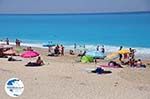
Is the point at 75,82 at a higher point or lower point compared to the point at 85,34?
lower

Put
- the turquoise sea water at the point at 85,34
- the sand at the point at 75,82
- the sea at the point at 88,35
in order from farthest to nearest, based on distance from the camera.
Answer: the turquoise sea water at the point at 85,34 → the sea at the point at 88,35 → the sand at the point at 75,82

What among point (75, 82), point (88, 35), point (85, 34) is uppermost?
point (85, 34)

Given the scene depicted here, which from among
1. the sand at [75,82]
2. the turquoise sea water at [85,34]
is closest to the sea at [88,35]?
the turquoise sea water at [85,34]

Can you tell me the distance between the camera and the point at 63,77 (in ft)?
63.9

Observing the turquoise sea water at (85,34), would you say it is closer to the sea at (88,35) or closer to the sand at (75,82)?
the sea at (88,35)

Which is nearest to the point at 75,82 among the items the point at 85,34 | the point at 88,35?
the point at 88,35

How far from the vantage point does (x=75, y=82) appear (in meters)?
18.0

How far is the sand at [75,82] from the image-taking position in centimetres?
1529

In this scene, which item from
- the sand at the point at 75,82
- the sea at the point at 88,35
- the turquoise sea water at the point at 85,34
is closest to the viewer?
the sand at the point at 75,82

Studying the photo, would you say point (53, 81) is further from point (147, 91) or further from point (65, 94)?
point (147, 91)

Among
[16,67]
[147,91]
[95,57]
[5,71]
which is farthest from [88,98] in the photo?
[95,57]

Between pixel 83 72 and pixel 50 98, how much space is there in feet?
23.7

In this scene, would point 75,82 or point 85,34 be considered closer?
point 75,82

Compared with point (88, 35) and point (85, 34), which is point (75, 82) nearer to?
point (88, 35)
